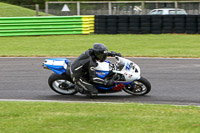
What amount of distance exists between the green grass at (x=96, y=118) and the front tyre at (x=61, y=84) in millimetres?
1174

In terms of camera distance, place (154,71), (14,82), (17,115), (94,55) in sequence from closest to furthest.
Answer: (17,115)
(94,55)
(14,82)
(154,71)

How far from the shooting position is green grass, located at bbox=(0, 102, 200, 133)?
208 inches

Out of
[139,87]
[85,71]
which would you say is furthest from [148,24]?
[85,71]

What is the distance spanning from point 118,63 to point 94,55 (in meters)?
0.58

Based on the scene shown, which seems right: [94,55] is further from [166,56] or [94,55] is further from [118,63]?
[166,56]

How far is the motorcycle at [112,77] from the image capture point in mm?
7883

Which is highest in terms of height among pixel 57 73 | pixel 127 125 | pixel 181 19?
pixel 181 19

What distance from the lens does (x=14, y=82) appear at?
9.88 meters

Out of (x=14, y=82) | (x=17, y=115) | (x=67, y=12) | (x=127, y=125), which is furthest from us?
(x=67, y=12)

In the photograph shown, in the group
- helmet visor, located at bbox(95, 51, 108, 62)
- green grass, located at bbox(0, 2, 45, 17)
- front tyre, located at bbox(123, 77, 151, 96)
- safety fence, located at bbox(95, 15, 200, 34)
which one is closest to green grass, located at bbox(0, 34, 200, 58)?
safety fence, located at bbox(95, 15, 200, 34)

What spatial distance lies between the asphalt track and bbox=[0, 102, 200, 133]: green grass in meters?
1.11

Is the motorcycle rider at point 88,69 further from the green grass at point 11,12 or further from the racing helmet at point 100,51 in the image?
the green grass at point 11,12

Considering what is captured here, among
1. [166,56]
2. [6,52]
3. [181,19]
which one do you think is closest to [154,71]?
[166,56]

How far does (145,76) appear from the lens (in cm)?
1045
